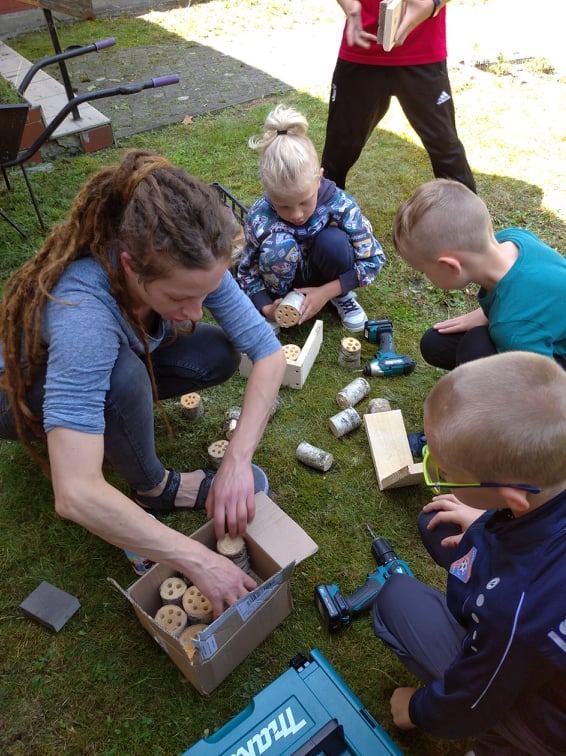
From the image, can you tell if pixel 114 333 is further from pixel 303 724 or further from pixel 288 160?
pixel 288 160

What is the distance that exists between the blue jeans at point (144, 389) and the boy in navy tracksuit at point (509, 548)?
1054mm

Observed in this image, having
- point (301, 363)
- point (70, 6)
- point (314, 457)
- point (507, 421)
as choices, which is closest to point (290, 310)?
point (301, 363)

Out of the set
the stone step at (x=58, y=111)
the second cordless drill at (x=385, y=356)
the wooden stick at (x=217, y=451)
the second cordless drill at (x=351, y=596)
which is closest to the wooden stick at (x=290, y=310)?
the second cordless drill at (x=385, y=356)

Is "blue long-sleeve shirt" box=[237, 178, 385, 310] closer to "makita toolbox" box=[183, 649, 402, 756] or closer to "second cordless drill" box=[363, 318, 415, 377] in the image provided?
"second cordless drill" box=[363, 318, 415, 377]

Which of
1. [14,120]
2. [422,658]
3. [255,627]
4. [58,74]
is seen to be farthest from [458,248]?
[58,74]

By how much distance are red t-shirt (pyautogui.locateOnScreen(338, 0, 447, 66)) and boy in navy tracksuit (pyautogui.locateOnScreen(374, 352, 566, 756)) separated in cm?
266

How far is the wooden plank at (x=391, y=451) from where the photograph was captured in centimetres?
239

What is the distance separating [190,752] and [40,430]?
1.14 m

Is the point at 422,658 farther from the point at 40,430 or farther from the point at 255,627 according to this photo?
the point at 40,430

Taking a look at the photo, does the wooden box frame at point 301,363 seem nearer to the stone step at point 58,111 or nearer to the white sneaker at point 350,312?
the white sneaker at point 350,312

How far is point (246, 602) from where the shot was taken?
1.59 meters

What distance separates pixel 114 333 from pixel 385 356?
1.71m

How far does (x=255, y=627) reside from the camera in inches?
72.5

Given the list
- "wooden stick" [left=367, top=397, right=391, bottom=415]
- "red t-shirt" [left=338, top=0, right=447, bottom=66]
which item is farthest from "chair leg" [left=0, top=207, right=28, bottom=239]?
"wooden stick" [left=367, top=397, right=391, bottom=415]
